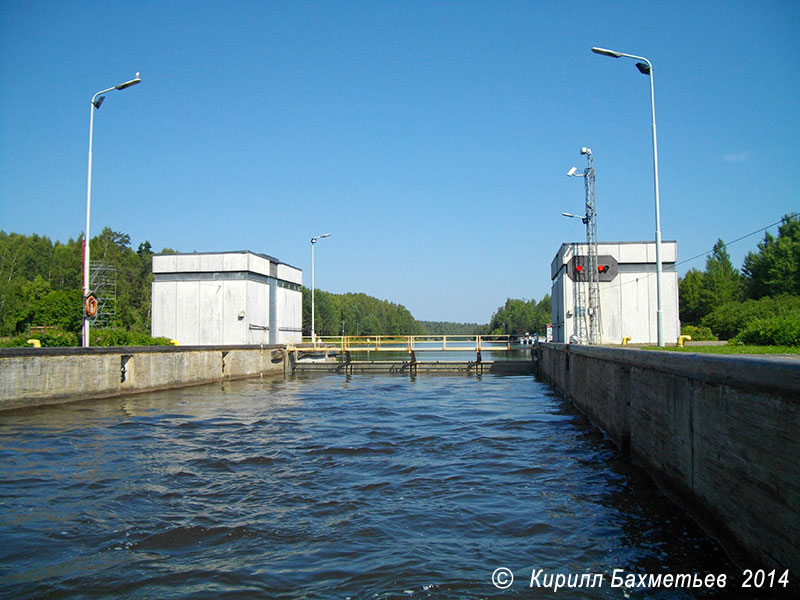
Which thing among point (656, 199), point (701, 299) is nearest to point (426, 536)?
point (656, 199)

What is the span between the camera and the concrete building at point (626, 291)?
31.5 metres

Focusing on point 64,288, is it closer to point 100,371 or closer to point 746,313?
point 100,371

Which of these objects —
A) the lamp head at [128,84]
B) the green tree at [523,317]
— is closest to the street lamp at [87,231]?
the lamp head at [128,84]

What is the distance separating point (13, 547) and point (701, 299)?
74593mm

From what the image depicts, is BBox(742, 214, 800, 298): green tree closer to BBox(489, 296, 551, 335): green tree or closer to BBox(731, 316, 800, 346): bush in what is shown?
BBox(731, 316, 800, 346): bush

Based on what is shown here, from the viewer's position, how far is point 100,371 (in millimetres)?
20125

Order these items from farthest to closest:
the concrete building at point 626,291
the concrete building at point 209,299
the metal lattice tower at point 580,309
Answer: the concrete building at point 209,299, the concrete building at point 626,291, the metal lattice tower at point 580,309

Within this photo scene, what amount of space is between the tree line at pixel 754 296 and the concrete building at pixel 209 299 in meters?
25.6

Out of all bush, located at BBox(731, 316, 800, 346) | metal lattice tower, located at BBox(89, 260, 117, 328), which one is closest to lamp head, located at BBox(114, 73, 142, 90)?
bush, located at BBox(731, 316, 800, 346)

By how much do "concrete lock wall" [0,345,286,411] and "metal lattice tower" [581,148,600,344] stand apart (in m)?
18.8

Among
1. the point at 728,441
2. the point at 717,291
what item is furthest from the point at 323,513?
the point at 717,291

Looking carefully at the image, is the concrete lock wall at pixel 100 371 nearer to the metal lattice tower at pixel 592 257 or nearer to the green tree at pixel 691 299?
the metal lattice tower at pixel 592 257

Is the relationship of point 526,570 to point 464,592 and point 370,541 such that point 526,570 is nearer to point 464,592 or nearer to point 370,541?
point 464,592

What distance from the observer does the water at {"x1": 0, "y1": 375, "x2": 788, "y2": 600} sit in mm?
5375
